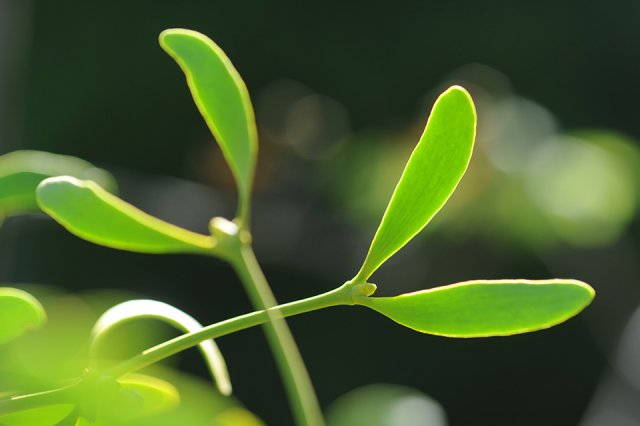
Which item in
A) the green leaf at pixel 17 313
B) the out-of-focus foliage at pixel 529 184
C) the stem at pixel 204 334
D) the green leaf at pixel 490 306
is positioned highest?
the out-of-focus foliage at pixel 529 184

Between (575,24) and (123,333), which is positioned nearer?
(123,333)

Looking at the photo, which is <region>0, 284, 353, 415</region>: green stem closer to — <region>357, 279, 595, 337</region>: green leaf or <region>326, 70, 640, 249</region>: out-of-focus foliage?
<region>357, 279, 595, 337</region>: green leaf

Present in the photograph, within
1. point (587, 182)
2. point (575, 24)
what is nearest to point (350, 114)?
point (575, 24)

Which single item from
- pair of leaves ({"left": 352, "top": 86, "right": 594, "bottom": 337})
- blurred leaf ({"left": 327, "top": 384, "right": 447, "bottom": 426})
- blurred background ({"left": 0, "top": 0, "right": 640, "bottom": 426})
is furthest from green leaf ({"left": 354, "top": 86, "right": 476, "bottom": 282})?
blurred background ({"left": 0, "top": 0, "right": 640, "bottom": 426})

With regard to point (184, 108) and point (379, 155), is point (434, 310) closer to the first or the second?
point (379, 155)

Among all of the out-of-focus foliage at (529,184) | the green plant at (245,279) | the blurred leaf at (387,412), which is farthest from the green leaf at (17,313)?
the out-of-focus foliage at (529,184)

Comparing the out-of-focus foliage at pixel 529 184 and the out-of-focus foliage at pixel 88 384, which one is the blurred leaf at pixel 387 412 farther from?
the out-of-focus foliage at pixel 529 184
